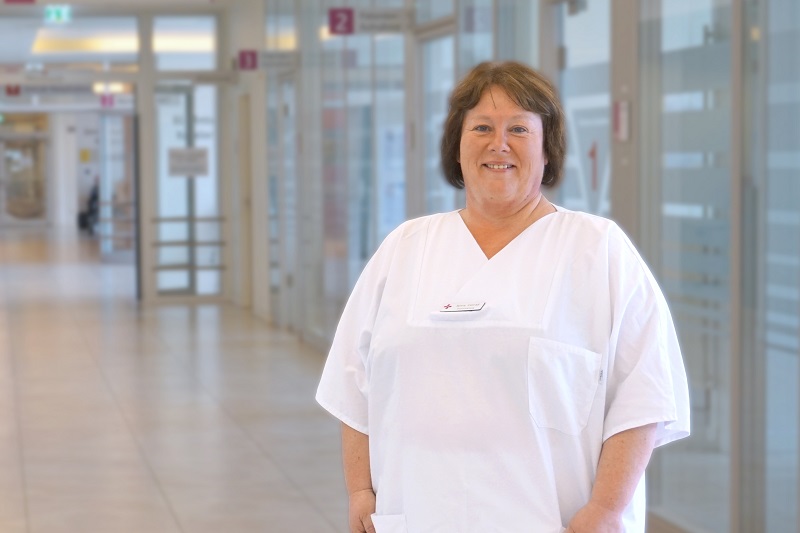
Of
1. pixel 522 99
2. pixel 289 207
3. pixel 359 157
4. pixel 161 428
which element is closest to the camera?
pixel 522 99

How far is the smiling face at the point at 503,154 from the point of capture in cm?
232

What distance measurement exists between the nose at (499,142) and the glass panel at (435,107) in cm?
592

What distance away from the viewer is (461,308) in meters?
2.25

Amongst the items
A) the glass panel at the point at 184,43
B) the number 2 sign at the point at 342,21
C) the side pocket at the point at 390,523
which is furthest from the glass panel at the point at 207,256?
the side pocket at the point at 390,523

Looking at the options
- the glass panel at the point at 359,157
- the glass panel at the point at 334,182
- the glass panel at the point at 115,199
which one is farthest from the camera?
the glass panel at the point at 115,199

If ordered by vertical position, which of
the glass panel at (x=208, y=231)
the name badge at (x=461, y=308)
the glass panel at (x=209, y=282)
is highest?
the name badge at (x=461, y=308)

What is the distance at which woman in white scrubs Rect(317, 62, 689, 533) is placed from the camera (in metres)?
2.22

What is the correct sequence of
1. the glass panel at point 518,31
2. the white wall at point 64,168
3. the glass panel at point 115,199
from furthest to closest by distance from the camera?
A: the white wall at point 64,168 → the glass panel at point 115,199 → the glass panel at point 518,31

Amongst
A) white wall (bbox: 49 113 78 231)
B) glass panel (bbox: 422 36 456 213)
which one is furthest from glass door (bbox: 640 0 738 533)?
white wall (bbox: 49 113 78 231)

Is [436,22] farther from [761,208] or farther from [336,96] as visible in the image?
[761,208]

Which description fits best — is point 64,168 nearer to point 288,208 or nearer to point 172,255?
point 172,255

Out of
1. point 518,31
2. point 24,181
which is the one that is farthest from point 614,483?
point 24,181

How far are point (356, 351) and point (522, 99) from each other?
588mm

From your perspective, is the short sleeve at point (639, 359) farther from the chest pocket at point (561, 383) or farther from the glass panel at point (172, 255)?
the glass panel at point (172, 255)
